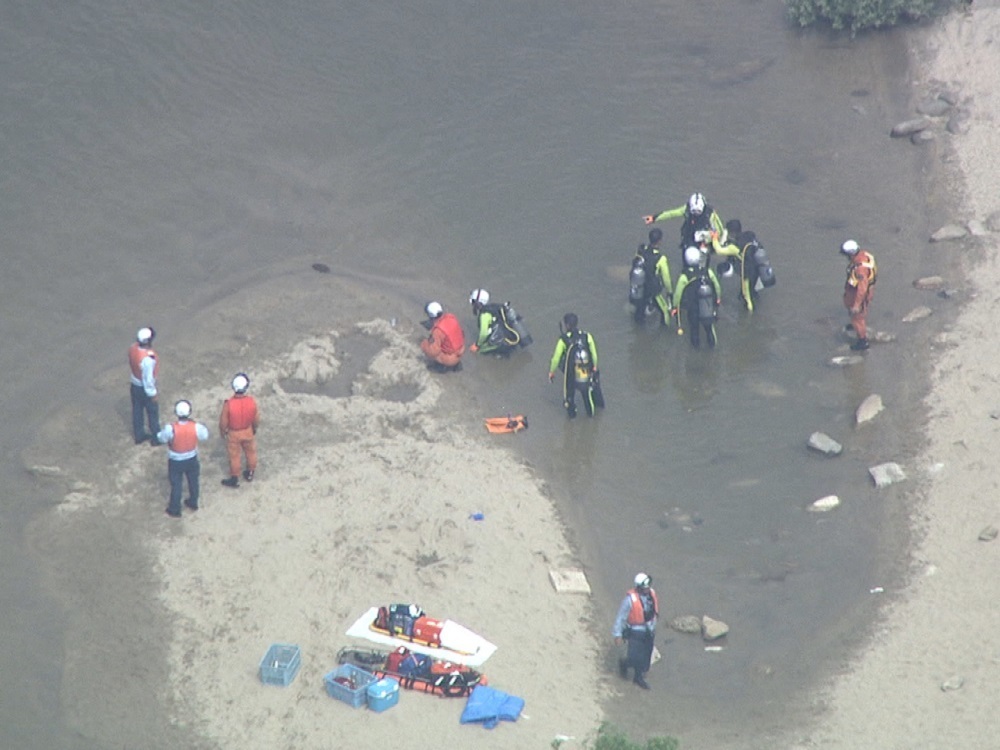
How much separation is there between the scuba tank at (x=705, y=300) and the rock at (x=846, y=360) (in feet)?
5.74

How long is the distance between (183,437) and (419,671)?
391 cm

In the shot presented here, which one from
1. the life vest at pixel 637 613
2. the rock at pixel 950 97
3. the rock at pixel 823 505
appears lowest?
the rock at pixel 823 505

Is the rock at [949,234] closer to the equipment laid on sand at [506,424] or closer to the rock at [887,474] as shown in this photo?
the rock at [887,474]

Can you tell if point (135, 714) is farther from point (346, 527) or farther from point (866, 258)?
point (866, 258)

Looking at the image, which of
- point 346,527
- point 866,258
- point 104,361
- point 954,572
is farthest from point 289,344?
point 954,572

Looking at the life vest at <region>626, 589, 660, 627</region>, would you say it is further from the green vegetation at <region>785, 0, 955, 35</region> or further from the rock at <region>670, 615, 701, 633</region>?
the green vegetation at <region>785, 0, 955, 35</region>

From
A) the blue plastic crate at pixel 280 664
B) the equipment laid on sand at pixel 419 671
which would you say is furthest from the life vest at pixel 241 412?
the equipment laid on sand at pixel 419 671

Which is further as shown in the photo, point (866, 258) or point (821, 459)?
point (866, 258)

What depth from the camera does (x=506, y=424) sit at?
64.6 ft

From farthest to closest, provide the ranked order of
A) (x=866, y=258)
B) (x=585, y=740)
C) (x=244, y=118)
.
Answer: (x=244, y=118)
(x=866, y=258)
(x=585, y=740)

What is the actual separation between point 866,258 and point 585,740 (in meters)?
8.88

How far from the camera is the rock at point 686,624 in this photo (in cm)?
1661

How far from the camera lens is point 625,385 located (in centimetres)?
2078

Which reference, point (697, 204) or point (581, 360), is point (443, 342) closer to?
point (581, 360)
